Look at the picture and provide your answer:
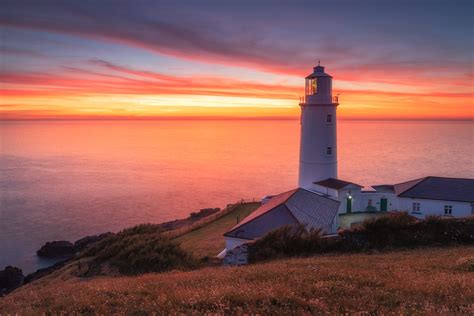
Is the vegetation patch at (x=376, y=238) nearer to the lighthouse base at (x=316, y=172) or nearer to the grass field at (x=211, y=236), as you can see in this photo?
the grass field at (x=211, y=236)

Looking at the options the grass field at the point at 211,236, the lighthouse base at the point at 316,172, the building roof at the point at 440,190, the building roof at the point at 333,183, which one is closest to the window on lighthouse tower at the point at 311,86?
the lighthouse base at the point at 316,172

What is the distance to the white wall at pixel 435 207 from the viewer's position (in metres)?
24.2

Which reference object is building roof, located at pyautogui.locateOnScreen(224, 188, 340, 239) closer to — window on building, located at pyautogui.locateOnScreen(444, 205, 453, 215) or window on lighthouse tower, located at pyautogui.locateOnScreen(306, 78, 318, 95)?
window on building, located at pyautogui.locateOnScreen(444, 205, 453, 215)

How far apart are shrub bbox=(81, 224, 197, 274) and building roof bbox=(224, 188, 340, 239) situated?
424 cm

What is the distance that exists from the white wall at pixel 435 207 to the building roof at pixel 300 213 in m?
6.08

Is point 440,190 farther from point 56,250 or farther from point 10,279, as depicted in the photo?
point 56,250

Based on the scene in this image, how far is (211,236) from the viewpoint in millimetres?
25875

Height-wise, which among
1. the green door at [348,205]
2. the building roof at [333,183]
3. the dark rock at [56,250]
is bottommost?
the dark rock at [56,250]

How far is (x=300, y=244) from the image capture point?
1330cm

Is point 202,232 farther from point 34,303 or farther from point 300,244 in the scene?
point 34,303

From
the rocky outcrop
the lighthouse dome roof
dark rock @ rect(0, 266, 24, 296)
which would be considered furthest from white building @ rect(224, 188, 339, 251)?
the rocky outcrop

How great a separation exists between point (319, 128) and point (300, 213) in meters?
11.0

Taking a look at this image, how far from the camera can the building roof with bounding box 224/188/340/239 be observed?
18.2 m

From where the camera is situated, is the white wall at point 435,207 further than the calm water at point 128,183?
No
